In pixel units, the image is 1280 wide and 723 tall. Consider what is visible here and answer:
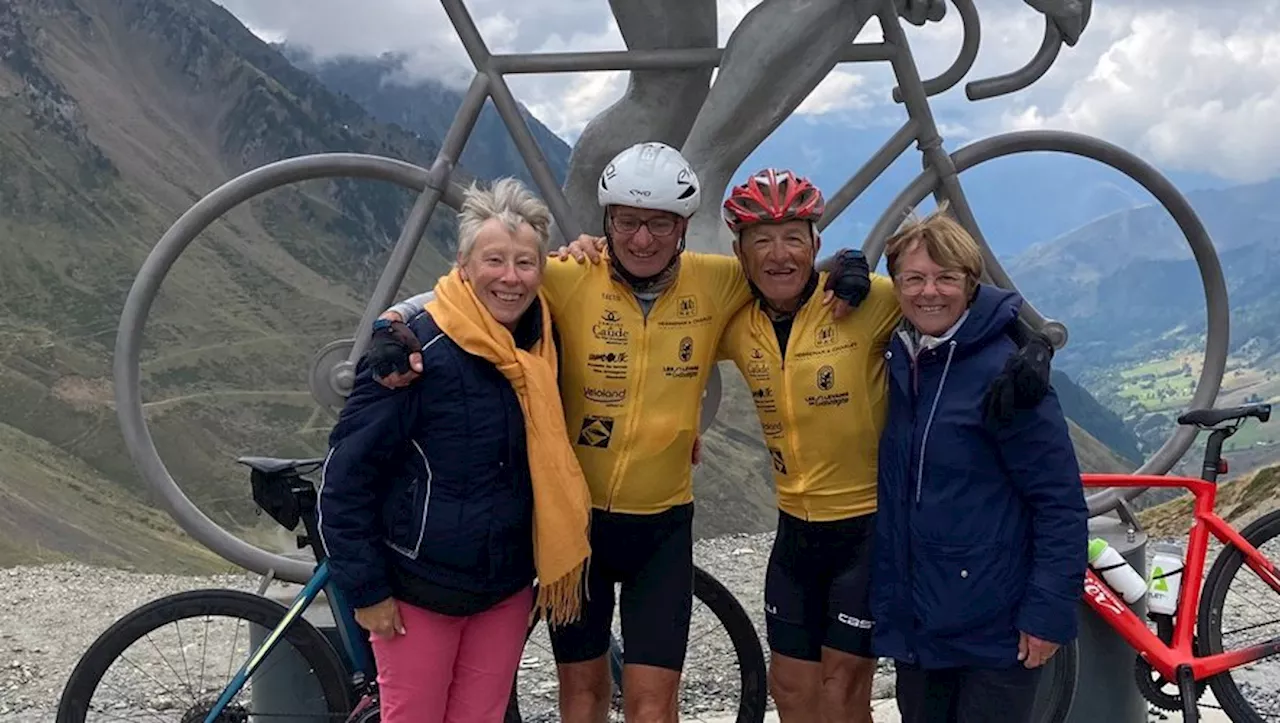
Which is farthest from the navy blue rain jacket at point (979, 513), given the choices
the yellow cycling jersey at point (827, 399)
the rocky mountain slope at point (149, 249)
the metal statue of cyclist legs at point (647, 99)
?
the rocky mountain slope at point (149, 249)

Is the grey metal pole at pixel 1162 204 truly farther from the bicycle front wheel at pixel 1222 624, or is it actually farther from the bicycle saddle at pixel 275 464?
the bicycle saddle at pixel 275 464

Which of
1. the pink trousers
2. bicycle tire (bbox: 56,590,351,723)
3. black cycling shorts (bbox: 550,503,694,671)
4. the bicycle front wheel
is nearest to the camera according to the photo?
the pink trousers

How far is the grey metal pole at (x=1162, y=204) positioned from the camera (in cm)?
496

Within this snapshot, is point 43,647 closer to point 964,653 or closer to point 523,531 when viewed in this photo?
point 523,531

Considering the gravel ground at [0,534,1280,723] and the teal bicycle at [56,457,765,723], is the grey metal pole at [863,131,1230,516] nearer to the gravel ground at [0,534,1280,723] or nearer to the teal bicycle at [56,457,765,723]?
the gravel ground at [0,534,1280,723]

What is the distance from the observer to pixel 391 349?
3.00m

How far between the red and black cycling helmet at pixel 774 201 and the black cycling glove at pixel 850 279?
17 centimetres

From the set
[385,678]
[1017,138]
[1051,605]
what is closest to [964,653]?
[1051,605]

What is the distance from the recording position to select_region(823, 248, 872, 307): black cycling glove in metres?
3.36

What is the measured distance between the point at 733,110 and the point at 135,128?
16517 centimetres

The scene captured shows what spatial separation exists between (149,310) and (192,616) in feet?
4.37

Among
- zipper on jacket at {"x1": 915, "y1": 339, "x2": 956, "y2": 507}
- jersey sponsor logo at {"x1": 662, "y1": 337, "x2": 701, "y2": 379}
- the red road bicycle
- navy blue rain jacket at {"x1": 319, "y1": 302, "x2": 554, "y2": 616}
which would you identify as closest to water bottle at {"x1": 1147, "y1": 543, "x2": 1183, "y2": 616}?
the red road bicycle

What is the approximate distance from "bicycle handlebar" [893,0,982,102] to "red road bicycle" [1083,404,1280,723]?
1.75 meters

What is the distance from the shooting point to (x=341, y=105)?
6895 inches
